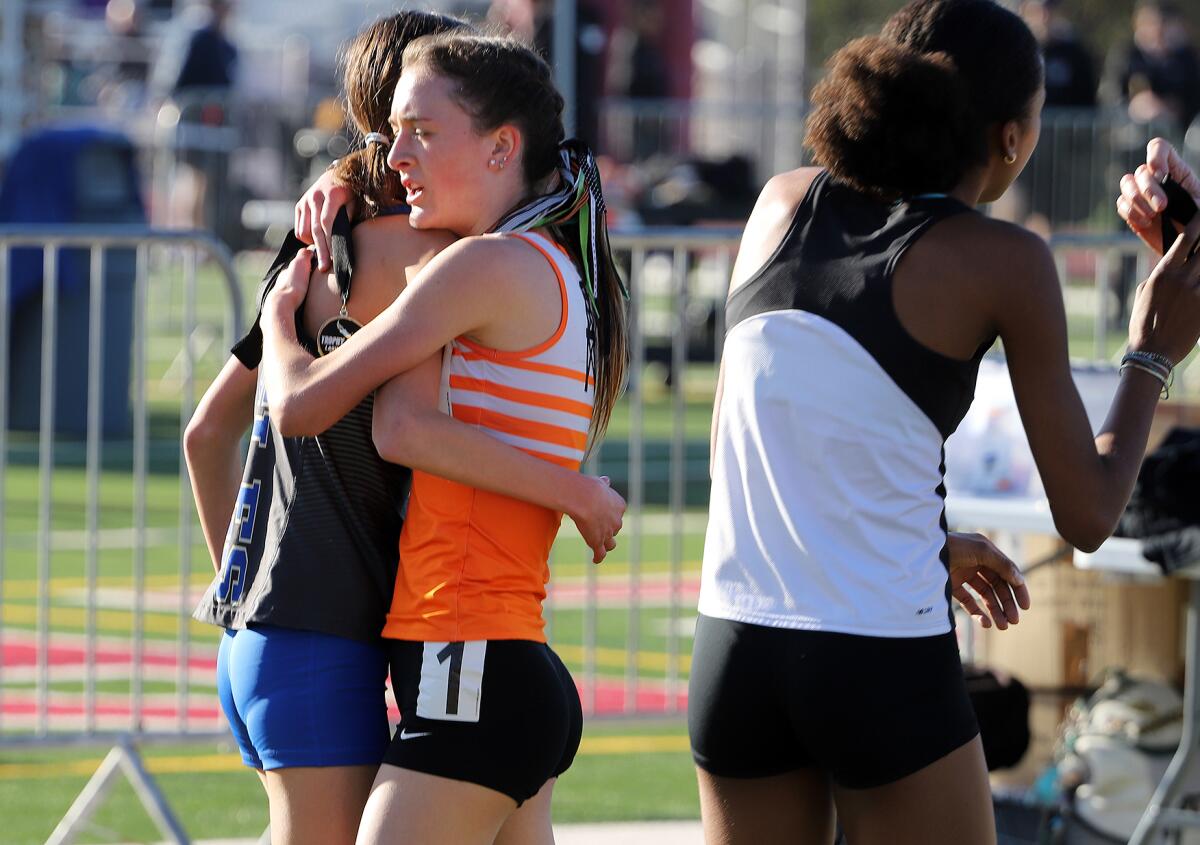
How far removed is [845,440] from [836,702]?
0.36 metres

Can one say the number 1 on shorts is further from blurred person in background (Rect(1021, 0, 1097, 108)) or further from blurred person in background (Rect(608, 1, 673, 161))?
blurred person in background (Rect(608, 1, 673, 161))

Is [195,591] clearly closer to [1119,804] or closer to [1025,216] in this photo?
[1119,804]

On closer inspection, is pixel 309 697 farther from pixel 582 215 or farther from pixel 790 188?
pixel 790 188

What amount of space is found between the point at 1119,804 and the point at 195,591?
4427 mm

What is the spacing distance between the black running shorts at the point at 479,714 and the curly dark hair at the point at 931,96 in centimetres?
85

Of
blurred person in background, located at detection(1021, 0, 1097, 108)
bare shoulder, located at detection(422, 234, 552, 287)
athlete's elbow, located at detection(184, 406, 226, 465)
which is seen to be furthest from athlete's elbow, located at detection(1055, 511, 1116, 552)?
blurred person in background, located at detection(1021, 0, 1097, 108)

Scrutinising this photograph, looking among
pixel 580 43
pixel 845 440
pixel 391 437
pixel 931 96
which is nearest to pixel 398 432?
pixel 391 437

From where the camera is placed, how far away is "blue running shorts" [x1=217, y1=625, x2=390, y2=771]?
108 inches

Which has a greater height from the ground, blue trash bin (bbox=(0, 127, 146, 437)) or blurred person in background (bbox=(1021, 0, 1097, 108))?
blurred person in background (bbox=(1021, 0, 1097, 108))

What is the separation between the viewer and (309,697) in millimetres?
2758

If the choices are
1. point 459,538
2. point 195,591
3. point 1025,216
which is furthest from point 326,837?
point 1025,216

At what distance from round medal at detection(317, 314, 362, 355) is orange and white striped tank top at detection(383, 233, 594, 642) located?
6.9 inches

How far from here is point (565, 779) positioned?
234 inches

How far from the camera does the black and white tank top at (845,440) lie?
2705 mm
